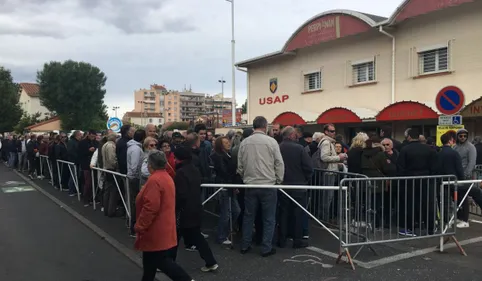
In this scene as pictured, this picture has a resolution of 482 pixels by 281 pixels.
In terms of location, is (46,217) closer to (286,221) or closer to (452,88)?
(286,221)

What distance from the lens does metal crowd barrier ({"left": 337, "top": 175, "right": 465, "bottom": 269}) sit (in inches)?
206

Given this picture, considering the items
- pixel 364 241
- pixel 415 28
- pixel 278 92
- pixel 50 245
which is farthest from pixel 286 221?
pixel 278 92

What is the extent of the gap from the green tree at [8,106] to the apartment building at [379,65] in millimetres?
28848

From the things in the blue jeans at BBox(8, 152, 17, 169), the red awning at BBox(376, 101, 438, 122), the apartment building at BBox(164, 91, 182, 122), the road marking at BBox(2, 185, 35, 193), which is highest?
the apartment building at BBox(164, 91, 182, 122)

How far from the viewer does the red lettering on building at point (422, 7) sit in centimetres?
1310

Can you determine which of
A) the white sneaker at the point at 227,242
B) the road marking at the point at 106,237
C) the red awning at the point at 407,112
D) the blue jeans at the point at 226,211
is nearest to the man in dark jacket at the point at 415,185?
the blue jeans at the point at 226,211

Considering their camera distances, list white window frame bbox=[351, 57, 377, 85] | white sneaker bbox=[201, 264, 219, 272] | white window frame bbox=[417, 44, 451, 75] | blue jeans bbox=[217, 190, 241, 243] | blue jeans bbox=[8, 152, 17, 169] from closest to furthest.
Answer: white sneaker bbox=[201, 264, 219, 272] < blue jeans bbox=[217, 190, 241, 243] < white window frame bbox=[417, 44, 451, 75] < white window frame bbox=[351, 57, 377, 85] < blue jeans bbox=[8, 152, 17, 169]

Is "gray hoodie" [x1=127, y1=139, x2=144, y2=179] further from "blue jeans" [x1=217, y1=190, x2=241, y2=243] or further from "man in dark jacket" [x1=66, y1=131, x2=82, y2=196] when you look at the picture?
"man in dark jacket" [x1=66, y1=131, x2=82, y2=196]

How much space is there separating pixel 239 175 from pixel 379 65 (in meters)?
12.0

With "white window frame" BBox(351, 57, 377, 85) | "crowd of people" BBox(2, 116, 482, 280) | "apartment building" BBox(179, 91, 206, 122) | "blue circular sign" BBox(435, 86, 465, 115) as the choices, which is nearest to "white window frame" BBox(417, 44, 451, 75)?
"white window frame" BBox(351, 57, 377, 85)

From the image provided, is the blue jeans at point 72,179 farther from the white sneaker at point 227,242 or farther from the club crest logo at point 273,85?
the club crest logo at point 273,85

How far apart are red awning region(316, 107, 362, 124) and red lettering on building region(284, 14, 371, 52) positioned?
3377 millimetres

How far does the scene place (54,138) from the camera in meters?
13.8

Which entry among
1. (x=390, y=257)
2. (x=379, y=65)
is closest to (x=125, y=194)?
(x=390, y=257)
